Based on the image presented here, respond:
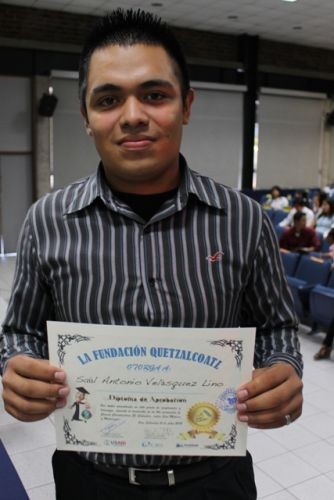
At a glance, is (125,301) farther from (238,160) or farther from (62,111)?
(238,160)

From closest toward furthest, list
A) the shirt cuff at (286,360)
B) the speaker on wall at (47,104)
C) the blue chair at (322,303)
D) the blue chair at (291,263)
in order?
the shirt cuff at (286,360), the blue chair at (322,303), the blue chair at (291,263), the speaker on wall at (47,104)

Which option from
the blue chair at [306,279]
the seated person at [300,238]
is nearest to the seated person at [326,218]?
the seated person at [300,238]

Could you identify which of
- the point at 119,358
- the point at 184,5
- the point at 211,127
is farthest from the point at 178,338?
the point at 211,127

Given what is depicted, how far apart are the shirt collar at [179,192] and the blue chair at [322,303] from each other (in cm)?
447

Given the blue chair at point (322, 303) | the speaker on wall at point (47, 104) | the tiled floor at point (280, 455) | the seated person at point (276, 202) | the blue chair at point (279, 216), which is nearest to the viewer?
the tiled floor at point (280, 455)

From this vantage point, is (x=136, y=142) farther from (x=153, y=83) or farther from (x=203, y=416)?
(x=203, y=416)

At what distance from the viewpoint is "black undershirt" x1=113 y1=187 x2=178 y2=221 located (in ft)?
4.25

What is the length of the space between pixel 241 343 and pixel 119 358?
0.86ft

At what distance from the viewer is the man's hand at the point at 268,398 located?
1118mm

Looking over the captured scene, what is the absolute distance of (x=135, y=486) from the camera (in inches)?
49.6

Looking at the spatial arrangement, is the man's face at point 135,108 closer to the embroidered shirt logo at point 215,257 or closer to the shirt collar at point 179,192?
the shirt collar at point 179,192

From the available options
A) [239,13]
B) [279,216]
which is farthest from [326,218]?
[239,13]

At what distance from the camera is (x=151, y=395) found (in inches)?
45.9

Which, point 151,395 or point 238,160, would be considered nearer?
point 151,395
